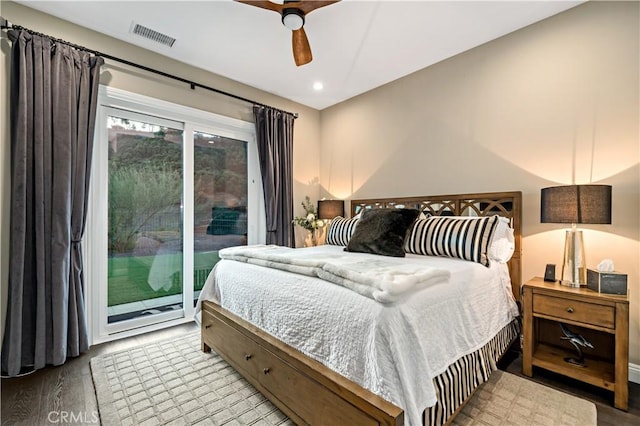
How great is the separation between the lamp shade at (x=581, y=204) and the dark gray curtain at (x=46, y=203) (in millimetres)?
3596

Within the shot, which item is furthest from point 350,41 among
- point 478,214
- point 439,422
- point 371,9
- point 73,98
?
point 439,422

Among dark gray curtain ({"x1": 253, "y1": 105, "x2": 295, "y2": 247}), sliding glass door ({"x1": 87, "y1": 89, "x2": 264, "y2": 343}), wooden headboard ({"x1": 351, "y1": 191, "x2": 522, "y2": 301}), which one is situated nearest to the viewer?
wooden headboard ({"x1": 351, "y1": 191, "x2": 522, "y2": 301})

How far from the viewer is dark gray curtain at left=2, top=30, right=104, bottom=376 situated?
2.17 m

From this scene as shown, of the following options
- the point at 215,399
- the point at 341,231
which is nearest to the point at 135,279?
the point at 215,399

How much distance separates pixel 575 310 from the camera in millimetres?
1907

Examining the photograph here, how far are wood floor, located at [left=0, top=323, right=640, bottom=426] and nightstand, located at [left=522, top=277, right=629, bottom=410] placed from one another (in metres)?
0.10

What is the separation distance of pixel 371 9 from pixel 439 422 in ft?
9.00

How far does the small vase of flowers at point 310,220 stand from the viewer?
3.98 m

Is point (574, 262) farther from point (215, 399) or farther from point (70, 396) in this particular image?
point (70, 396)

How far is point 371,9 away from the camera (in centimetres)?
233

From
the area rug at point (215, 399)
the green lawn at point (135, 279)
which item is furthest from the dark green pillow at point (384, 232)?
the green lawn at point (135, 279)

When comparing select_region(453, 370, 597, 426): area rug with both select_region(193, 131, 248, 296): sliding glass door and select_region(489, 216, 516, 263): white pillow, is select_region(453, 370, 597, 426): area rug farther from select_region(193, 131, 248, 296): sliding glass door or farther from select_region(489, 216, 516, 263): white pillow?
select_region(193, 131, 248, 296): sliding glass door

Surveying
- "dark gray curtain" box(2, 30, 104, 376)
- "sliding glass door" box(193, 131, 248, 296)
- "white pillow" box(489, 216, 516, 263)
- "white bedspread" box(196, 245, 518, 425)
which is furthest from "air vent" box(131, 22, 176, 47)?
"white pillow" box(489, 216, 516, 263)

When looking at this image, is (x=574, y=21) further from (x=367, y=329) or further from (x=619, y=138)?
(x=367, y=329)
